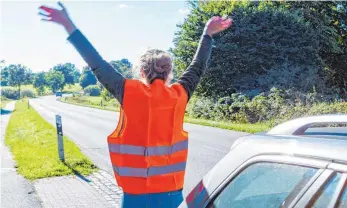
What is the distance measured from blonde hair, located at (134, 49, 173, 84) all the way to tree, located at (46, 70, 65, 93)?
14637 centimetres

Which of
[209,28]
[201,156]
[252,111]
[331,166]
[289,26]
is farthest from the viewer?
[289,26]

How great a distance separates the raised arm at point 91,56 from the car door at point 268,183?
94cm

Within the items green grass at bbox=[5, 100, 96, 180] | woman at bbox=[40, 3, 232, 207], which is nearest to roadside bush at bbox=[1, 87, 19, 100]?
green grass at bbox=[5, 100, 96, 180]

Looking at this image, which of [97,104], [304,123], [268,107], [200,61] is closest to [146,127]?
[200,61]

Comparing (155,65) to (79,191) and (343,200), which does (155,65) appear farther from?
(79,191)

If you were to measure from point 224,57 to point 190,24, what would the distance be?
11.7 ft

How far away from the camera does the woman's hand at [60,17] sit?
8.34 feet

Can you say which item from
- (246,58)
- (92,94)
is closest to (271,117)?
(246,58)

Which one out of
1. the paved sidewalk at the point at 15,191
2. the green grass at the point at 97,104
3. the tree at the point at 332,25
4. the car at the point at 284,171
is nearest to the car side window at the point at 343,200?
the car at the point at 284,171

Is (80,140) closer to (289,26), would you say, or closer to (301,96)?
(301,96)

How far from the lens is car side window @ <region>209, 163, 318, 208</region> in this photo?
1.59 meters

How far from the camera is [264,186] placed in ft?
6.03

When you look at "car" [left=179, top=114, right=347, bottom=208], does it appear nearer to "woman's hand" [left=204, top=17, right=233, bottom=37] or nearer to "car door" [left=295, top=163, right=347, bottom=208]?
"car door" [left=295, top=163, right=347, bottom=208]

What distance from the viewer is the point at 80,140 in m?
15.3
